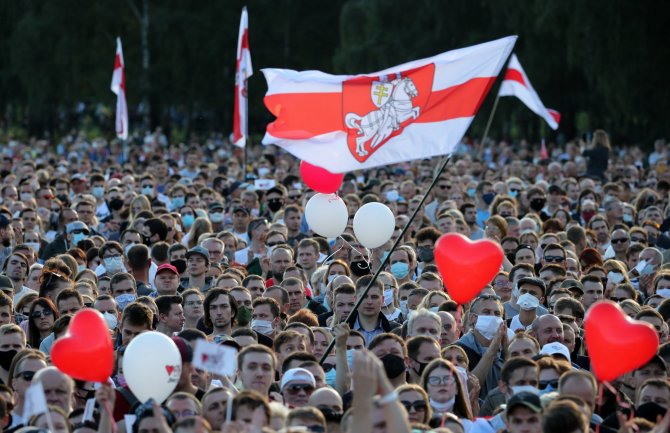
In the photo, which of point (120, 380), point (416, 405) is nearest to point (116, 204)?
point (120, 380)

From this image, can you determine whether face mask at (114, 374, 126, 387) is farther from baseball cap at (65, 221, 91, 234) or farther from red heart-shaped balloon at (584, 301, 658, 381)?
baseball cap at (65, 221, 91, 234)

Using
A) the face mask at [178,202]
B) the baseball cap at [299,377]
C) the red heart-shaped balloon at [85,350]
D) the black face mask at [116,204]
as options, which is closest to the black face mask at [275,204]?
the black face mask at [116,204]

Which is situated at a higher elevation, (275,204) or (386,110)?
(386,110)

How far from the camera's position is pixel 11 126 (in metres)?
58.5

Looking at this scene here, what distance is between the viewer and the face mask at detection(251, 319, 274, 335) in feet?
33.5

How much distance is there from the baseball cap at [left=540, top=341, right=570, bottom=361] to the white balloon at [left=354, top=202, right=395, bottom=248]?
7.80 feet

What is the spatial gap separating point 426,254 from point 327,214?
312 centimetres

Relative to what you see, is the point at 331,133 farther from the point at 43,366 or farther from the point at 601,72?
the point at 601,72

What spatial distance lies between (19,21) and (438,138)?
1659 inches

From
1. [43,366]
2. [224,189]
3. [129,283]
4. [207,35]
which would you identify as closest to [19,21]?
[207,35]

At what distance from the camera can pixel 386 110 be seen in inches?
368

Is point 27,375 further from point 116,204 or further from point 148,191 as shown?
point 148,191

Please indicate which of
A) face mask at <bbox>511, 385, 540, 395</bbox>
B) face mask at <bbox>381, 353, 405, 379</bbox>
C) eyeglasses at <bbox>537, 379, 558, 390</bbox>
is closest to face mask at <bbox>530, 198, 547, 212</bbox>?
eyeglasses at <bbox>537, 379, 558, 390</bbox>

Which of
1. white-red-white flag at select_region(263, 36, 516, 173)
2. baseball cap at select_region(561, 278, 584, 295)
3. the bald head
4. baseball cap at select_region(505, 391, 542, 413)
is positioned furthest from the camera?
baseball cap at select_region(561, 278, 584, 295)
